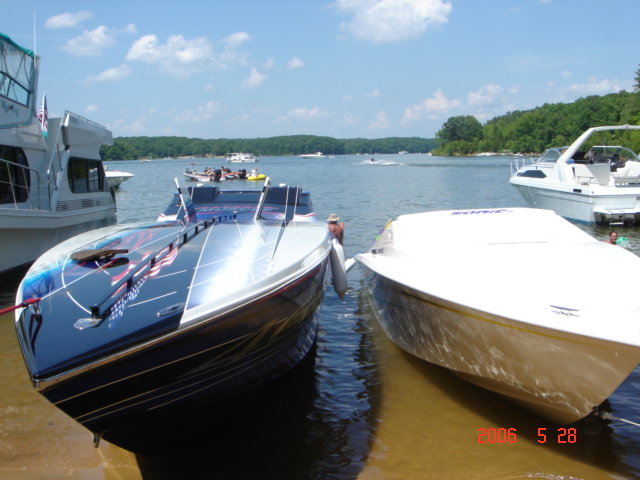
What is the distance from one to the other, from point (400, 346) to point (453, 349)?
155 cm

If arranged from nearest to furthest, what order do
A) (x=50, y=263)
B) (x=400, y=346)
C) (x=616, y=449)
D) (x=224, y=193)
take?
1. (x=616, y=449)
2. (x=50, y=263)
3. (x=400, y=346)
4. (x=224, y=193)

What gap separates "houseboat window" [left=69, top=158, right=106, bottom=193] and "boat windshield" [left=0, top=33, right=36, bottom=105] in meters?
1.76

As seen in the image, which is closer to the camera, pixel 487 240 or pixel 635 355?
pixel 635 355

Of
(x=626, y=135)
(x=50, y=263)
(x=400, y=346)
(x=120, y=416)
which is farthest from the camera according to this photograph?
(x=626, y=135)

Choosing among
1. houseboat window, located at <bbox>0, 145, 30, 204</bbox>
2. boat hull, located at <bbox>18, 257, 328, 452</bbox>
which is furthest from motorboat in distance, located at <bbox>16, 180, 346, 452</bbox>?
houseboat window, located at <bbox>0, 145, 30, 204</bbox>

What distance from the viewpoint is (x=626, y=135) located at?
6212 centimetres

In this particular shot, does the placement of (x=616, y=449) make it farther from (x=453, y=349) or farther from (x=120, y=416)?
(x=120, y=416)

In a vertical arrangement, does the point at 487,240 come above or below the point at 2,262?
above

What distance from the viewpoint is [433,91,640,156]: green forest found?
71.1 meters

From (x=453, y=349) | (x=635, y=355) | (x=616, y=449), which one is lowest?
(x=616, y=449)

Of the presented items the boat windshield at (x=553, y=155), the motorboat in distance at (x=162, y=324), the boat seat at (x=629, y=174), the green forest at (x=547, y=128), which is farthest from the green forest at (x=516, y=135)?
the motorboat in distance at (x=162, y=324)

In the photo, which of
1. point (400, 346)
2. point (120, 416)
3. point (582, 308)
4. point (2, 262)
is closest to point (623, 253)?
point (582, 308)

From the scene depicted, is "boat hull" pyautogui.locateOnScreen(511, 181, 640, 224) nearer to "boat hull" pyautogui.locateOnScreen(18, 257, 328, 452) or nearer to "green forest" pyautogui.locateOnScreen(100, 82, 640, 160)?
"boat hull" pyautogui.locateOnScreen(18, 257, 328, 452)

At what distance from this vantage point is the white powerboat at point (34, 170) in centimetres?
1036
